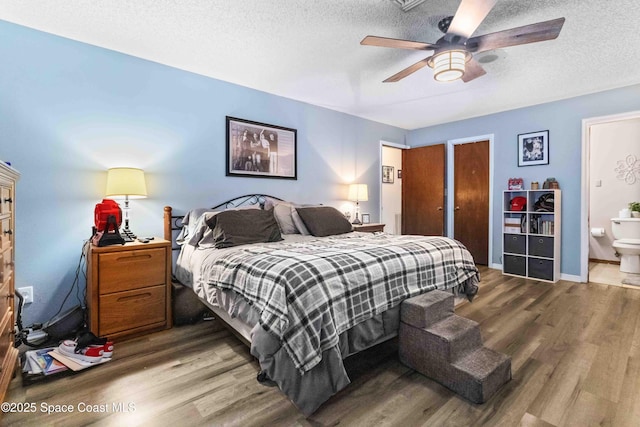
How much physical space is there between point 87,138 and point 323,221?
2.22 meters

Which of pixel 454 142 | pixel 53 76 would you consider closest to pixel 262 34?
pixel 53 76

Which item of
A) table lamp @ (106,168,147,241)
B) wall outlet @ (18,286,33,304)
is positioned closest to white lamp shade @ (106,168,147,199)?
table lamp @ (106,168,147,241)

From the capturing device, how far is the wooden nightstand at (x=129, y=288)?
7.13 ft

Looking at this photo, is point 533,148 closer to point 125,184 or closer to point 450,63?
point 450,63

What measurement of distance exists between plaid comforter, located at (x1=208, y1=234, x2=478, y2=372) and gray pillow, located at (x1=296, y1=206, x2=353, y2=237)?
0.83 metres

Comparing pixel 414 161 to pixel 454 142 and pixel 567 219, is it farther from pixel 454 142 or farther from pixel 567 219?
pixel 567 219

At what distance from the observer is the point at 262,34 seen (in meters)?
2.46

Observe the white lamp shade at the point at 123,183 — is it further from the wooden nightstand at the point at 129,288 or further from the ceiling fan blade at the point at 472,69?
the ceiling fan blade at the point at 472,69

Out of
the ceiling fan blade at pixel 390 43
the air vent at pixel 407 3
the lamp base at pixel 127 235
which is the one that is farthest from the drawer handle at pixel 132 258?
the air vent at pixel 407 3

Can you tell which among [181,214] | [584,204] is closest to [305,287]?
[181,214]

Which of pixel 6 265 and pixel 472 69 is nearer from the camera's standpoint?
pixel 6 265

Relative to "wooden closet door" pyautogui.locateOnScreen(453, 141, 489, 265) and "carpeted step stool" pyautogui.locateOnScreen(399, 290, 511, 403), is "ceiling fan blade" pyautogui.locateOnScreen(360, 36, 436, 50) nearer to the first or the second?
"carpeted step stool" pyautogui.locateOnScreen(399, 290, 511, 403)

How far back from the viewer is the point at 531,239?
4.12 meters

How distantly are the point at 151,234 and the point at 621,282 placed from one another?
5.49 m
